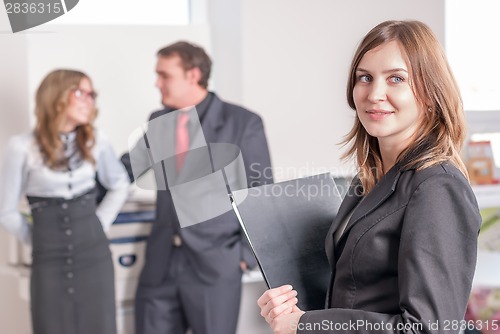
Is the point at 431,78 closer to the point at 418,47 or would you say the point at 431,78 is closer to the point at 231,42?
the point at 418,47

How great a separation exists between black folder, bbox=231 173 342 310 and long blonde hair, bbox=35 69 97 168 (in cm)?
129

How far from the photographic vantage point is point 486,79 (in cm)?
354

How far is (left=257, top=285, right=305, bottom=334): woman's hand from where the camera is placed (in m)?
1.16

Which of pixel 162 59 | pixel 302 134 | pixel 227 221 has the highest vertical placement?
pixel 162 59

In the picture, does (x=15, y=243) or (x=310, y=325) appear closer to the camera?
(x=310, y=325)

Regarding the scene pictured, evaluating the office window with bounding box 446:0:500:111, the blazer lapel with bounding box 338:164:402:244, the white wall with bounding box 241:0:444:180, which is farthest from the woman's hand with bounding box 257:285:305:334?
the office window with bounding box 446:0:500:111

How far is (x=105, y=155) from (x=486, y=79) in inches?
82.6

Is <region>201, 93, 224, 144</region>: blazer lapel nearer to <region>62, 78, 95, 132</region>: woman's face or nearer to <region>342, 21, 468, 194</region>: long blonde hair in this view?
<region>62, 78, 95, 132</region>: woman's face

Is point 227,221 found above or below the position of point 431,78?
below

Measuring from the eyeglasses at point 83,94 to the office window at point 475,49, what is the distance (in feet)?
6.16

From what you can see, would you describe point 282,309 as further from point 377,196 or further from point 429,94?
point 429,94

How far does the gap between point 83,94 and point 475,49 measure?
2106 millimetres

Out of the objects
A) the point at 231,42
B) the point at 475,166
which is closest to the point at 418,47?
the point at 231,42

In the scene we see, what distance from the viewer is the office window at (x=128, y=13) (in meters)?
2.48
